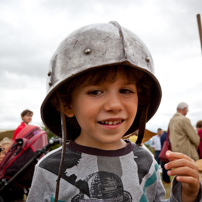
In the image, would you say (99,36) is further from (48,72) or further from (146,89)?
(146,89)

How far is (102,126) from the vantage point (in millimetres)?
1401

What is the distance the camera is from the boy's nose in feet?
→ 4.42

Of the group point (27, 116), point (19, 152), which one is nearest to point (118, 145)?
point (19, 152)

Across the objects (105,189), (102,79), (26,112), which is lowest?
(105,189)

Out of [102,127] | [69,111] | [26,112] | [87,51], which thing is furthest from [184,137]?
[87,51]

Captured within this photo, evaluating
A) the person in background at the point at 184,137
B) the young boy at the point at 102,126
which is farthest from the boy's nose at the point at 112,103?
the person in background at the point at 184,137

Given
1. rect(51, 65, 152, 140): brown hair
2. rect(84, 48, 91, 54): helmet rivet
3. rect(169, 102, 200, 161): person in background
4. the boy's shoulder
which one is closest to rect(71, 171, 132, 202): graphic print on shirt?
the boy's shoulder

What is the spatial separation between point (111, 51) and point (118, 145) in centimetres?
61

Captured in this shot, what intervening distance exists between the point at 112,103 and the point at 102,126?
15cm

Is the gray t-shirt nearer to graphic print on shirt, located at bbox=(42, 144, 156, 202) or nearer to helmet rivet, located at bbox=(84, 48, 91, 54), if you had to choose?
graphic print on shirt, located at bbox=(42, 144, 156, 202)

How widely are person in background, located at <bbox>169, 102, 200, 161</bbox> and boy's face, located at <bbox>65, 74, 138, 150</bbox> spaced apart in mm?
4141

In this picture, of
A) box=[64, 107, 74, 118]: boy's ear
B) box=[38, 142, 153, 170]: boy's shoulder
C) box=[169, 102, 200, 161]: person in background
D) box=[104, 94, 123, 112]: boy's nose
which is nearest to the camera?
box=[104, 94, 123, 112]: boy's nose

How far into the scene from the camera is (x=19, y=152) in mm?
4094

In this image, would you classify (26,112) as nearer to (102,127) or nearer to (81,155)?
(81,155)
